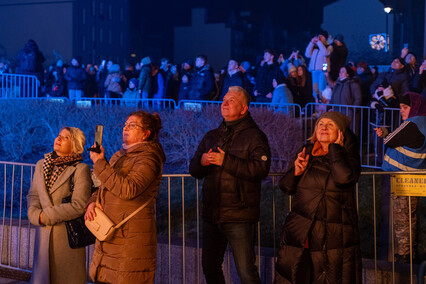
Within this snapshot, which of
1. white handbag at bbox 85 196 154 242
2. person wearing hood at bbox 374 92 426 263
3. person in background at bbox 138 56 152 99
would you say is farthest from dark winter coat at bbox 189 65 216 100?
white handbag at bbox 85 196 154 242

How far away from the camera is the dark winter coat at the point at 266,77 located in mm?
14734

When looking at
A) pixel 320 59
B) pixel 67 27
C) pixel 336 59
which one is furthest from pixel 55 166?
pixel 67 27

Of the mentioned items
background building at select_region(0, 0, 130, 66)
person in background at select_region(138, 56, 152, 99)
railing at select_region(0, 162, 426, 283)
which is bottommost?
railing at select_region(0, 162, 426, 283)

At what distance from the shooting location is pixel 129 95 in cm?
1791

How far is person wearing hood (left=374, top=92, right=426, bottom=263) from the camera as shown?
684 cm

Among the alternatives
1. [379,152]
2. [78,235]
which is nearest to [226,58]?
[379,152]

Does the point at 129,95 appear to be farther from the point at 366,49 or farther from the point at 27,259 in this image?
the point at 27,259

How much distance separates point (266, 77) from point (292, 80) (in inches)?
23.5

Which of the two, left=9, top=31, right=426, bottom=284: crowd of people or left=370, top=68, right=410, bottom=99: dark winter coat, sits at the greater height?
left=370, top=68, right=410, bottom=99: dark winter coat

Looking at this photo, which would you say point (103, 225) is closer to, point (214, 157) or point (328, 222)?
point (214, 157)

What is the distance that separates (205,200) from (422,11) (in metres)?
15.3

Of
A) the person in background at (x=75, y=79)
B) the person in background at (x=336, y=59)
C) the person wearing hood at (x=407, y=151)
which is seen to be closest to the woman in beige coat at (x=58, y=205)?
the person wearing hood at (x=407, y=151)

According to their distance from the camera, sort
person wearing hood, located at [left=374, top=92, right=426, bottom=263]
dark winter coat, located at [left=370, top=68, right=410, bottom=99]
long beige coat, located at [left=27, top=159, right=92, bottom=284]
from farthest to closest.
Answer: dark winter coat, located at [left=370, top=68, right=410, bottom=99] < person wearing hood, located at [left=374, top=92, right=426, bottom=263] < long beige coat, located at [left=27, top=159, right=92, bottom=284]

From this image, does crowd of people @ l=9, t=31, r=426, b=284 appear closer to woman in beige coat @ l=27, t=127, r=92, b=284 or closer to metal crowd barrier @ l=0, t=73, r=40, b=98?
woman in beige coat @ l=27, t=127, r=92, b=284
